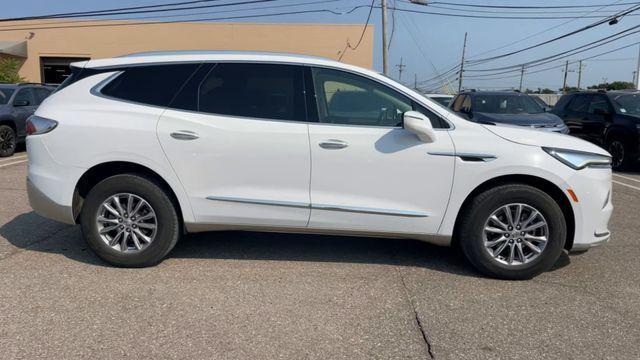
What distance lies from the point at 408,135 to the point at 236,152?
1.43 meters

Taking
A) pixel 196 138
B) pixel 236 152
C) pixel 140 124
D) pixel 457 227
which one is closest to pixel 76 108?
pixel 140 124

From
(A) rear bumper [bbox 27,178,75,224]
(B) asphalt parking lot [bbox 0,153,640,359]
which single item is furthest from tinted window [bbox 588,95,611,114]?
(A) rear bumper [bbox 27,178,75,224]

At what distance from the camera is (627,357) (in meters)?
3.23

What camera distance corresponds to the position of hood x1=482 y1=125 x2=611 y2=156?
4.38 meters

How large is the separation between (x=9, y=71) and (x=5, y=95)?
21.2 metres

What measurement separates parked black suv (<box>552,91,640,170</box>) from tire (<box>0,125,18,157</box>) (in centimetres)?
1308

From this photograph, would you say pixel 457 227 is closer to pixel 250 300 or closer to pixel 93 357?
pixel 250 300

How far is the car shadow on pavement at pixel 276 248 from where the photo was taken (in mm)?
4852

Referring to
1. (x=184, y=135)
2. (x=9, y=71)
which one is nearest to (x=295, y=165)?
(x=184, y=135)

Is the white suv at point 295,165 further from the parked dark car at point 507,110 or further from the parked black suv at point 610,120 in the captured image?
the parked black suv at point 610,120

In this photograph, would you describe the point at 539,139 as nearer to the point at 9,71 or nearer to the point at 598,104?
the point at 598,104

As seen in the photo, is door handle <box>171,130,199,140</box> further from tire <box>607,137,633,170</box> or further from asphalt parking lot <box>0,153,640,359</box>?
tire <box>607,137,633,170</box>

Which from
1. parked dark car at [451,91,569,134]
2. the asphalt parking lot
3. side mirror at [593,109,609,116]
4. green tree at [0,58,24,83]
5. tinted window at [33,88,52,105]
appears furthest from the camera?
green tree at [0,58,24,83]

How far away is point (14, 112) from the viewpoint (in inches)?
466
